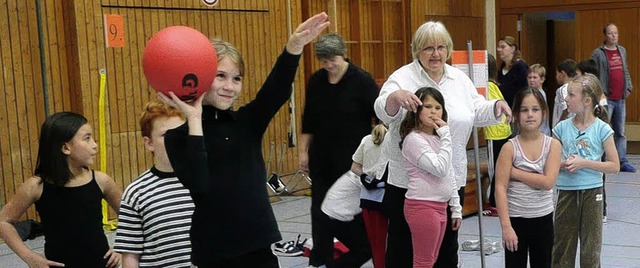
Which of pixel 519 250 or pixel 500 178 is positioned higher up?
pixel 500 178

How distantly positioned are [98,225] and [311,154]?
2.20m

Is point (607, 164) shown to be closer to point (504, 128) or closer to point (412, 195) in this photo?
point (412, 195)

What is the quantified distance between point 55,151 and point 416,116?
1.85 meters

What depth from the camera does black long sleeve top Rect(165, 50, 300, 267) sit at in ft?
8.62

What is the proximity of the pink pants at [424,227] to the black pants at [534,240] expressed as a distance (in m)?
0.53

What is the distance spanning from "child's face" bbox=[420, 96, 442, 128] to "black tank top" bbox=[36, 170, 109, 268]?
5.78 feet

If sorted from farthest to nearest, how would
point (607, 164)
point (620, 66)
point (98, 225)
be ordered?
point (620, 66) → point (607, 164) → point (98, 225)

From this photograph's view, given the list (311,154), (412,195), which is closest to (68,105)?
(311,154)

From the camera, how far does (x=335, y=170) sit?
17.9ft

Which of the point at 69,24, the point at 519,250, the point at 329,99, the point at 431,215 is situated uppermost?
the point at 69,24

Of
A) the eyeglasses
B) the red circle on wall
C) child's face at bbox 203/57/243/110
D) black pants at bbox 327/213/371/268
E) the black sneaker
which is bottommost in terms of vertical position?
the black sneaker

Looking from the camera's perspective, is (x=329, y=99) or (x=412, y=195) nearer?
(x=412, y=195)

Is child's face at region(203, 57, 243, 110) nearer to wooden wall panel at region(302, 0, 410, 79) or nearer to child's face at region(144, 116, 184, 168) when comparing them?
child's face at region(144, 116, 184, 168)

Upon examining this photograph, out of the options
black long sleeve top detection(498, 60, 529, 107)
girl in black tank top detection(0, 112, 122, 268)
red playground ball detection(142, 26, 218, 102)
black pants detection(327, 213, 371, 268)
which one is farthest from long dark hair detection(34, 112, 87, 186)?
black long sleeve top detection(498, 60, 529, 107)
